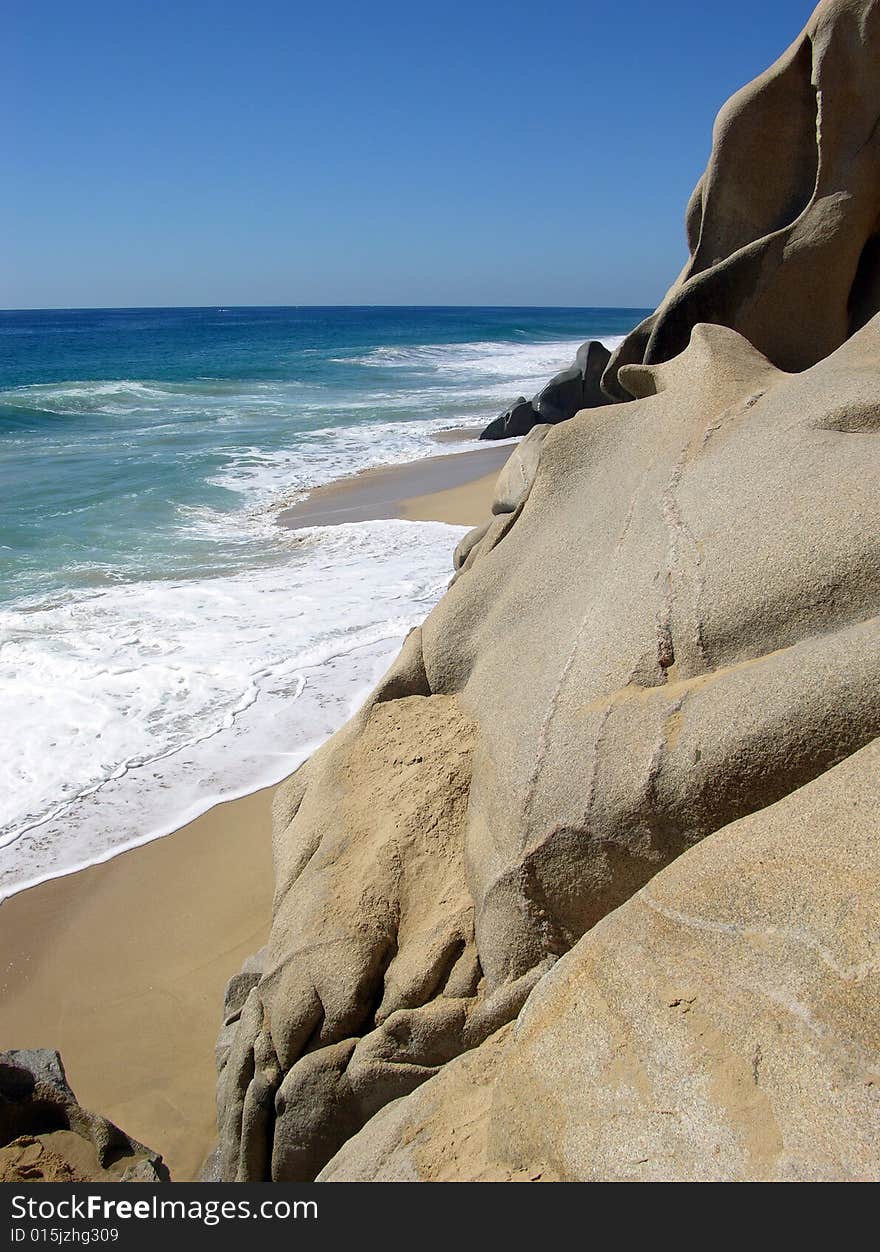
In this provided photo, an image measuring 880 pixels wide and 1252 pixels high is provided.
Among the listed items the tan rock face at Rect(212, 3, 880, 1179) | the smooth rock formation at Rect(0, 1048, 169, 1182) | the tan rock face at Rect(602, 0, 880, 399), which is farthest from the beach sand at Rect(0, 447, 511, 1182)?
the tan rock face at Rect(602, 0, 880, 399)

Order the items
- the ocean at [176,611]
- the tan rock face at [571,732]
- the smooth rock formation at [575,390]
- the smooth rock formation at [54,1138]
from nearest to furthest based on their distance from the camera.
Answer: the tan rock face at [571,732] < the smooth rock formation at [54,1138] < the ocean at [176,611] < the smooth rock formation at [575,390]

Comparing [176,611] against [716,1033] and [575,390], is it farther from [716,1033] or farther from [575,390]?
[575,390]

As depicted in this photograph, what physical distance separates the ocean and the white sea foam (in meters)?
0.01

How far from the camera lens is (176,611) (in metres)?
7.68

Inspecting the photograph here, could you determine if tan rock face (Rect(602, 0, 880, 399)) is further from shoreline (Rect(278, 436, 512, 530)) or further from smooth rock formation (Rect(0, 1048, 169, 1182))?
shoreline (Rect(278, 436, 512, 530))

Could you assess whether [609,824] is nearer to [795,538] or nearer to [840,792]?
[840,792]

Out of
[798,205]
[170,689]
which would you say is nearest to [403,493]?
[170,689]

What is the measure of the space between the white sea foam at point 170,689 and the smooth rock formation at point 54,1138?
172 centimetres

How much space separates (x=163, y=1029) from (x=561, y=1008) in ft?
7.81

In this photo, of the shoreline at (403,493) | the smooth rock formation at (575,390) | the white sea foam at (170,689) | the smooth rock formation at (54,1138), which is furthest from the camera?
the smooth rock formation at (575,390)

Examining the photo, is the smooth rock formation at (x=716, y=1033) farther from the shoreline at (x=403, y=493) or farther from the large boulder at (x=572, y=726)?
the shoreline at (x=403, y=493)

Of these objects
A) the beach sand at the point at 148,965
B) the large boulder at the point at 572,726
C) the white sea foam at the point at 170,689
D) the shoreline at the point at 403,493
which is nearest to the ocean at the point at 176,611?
the white sea foam at the point at 170,689

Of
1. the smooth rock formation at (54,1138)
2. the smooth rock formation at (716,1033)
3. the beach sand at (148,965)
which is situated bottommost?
the beach sand at (148,965)

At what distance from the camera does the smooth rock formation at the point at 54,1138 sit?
2693 mm
